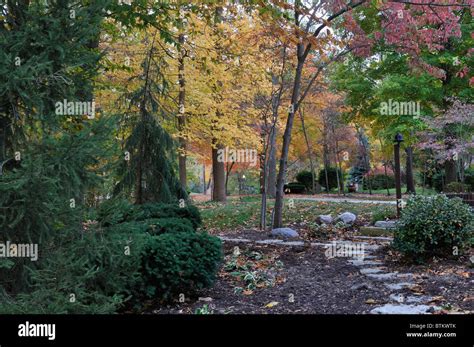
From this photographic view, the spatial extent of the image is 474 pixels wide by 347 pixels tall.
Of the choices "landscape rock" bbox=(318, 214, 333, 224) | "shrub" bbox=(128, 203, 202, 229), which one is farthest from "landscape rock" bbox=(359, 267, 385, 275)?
"landscape rock" bbox=(318, 214, 333, 224)

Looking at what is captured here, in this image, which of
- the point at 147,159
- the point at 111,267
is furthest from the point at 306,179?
the point at 111,267

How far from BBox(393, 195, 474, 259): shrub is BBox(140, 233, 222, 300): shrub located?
8.41ft

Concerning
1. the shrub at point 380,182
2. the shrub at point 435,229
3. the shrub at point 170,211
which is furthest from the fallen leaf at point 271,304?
the shrub at point 380,182

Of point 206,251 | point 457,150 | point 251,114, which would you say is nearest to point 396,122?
point 457,150

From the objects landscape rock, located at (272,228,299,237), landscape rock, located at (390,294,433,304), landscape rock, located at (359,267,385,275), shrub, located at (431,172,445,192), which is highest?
shrub, located at (431,172,445,192)

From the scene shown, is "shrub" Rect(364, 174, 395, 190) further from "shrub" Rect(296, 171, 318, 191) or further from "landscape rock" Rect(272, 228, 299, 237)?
"landscape rock" Rect(272, 228, 299, 237)

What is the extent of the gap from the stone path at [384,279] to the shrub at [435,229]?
18.7 inches

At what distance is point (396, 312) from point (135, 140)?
486 centimetres

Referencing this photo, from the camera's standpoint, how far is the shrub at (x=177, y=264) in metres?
4.66

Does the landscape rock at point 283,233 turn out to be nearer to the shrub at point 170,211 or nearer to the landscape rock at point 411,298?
the shrub at point 170,211

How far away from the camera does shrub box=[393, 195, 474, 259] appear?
5.72 meters

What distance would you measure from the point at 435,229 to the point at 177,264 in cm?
331
